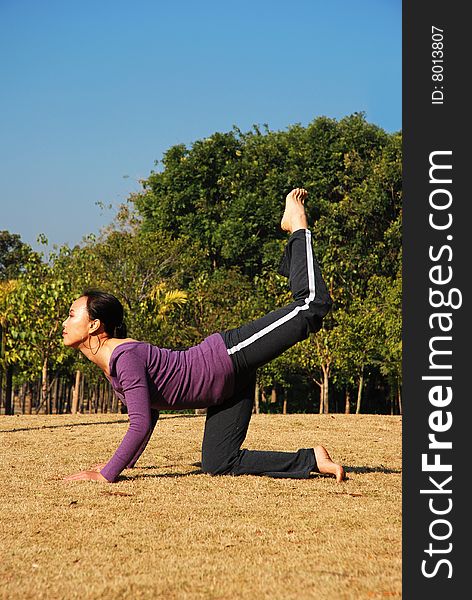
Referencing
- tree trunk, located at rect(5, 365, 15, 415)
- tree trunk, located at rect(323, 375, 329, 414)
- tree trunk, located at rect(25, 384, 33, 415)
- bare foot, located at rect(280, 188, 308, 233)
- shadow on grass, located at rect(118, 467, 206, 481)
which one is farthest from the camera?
tree trunk, located at rect(25, 384, 33, 415)

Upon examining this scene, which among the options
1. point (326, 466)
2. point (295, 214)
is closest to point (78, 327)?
point (295, 214)

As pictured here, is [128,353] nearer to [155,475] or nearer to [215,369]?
[215,369]

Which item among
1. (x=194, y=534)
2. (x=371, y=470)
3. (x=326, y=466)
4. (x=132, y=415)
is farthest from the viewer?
(x=371, y=470)

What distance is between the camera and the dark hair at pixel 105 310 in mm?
5305

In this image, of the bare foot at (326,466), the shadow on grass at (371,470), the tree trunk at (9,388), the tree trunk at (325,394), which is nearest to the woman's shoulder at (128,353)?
the bare foot at (326,466)

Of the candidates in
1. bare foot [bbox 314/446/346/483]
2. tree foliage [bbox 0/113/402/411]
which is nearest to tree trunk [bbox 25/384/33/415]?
tree foliage [bbox 0/113/402/411]

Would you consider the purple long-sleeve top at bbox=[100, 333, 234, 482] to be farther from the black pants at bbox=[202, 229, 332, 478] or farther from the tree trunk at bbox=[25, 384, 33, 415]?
the tree trunk at bbox=[25, 384, 33, 415]

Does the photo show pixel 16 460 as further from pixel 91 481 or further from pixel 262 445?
pixel 262 445

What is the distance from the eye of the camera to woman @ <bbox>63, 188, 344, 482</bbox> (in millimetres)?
5059

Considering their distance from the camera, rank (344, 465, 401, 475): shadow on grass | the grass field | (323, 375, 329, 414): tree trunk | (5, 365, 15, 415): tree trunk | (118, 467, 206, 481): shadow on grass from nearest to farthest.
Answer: the grass field → (118, 467, 206, 481): shadow on grass → (344, 465, 401, 475): shadow on grass → (5, 365, 15, 415): tree trunk → (323, 375, 329, 414): tree trunk

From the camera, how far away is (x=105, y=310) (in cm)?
532

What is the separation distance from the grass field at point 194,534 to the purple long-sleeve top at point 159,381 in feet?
0.95

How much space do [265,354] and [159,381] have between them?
2.25ft

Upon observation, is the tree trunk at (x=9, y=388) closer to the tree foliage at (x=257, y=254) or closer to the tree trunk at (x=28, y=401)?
the tree foliage at (x=257, y=254)
